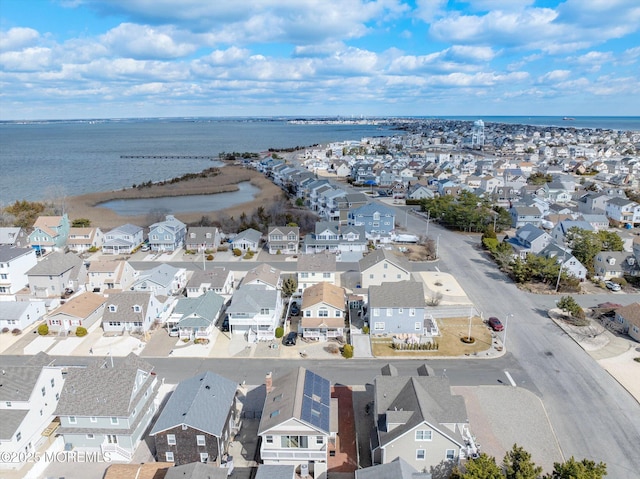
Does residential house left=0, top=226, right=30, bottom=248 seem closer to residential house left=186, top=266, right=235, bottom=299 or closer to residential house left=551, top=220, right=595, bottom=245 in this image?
residential house left=186, top=266, right=235, bottom=299

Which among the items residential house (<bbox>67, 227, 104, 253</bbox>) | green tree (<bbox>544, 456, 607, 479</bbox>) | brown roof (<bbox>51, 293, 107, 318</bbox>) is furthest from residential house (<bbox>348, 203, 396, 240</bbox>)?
green tree (<bbox>544, 456, 607, 479</bbox>)

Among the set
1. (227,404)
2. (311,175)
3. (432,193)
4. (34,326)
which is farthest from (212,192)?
(227,404)

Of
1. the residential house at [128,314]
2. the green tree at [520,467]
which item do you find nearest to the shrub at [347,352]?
the green tree at [520,467]

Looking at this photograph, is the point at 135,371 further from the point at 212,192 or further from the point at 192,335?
the point at 212,192

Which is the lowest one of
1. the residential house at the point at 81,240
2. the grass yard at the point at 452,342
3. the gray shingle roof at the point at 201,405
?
the residential house at the point at 81,240

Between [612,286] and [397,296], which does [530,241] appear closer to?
[612,286]

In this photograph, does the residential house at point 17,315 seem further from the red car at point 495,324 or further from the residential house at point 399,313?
the red car at point 495,324
